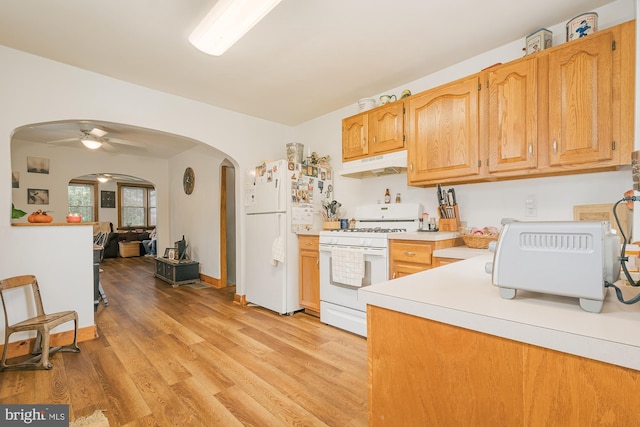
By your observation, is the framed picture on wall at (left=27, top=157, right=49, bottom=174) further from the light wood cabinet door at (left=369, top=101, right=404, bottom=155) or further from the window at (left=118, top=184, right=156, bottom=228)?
the light wood cabinet door at (left=369, top=101, right=404, bottom=155)

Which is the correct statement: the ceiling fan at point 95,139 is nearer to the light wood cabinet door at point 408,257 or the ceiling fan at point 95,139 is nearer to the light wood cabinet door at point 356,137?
the light wood cabinet door at point 356,137

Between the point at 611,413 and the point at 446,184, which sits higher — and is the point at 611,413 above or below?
below

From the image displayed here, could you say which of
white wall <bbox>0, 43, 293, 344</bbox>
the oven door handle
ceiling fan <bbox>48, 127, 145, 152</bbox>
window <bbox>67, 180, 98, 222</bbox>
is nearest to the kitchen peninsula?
the oven door handle

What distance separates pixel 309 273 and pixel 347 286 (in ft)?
2.09

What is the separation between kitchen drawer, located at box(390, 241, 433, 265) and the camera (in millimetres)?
2280

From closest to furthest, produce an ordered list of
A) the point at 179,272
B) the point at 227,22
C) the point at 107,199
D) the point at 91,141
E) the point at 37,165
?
the point at 227,22 < the point at 91,141 < the point at 179,272 < the point at 37,165 < the point at 107,199

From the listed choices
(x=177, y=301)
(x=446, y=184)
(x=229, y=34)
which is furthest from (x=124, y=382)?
(x=446, y=184)

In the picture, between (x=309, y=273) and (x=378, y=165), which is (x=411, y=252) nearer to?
(x=378, y=165)

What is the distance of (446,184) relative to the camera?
8.78ft

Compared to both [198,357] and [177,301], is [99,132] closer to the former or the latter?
[177,301]

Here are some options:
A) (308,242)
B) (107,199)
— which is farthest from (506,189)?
(107,199)

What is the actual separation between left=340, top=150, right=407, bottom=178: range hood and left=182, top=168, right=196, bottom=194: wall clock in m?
3.62

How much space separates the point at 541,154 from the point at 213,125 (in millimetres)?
3330

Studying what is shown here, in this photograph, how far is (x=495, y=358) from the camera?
0.63 m
